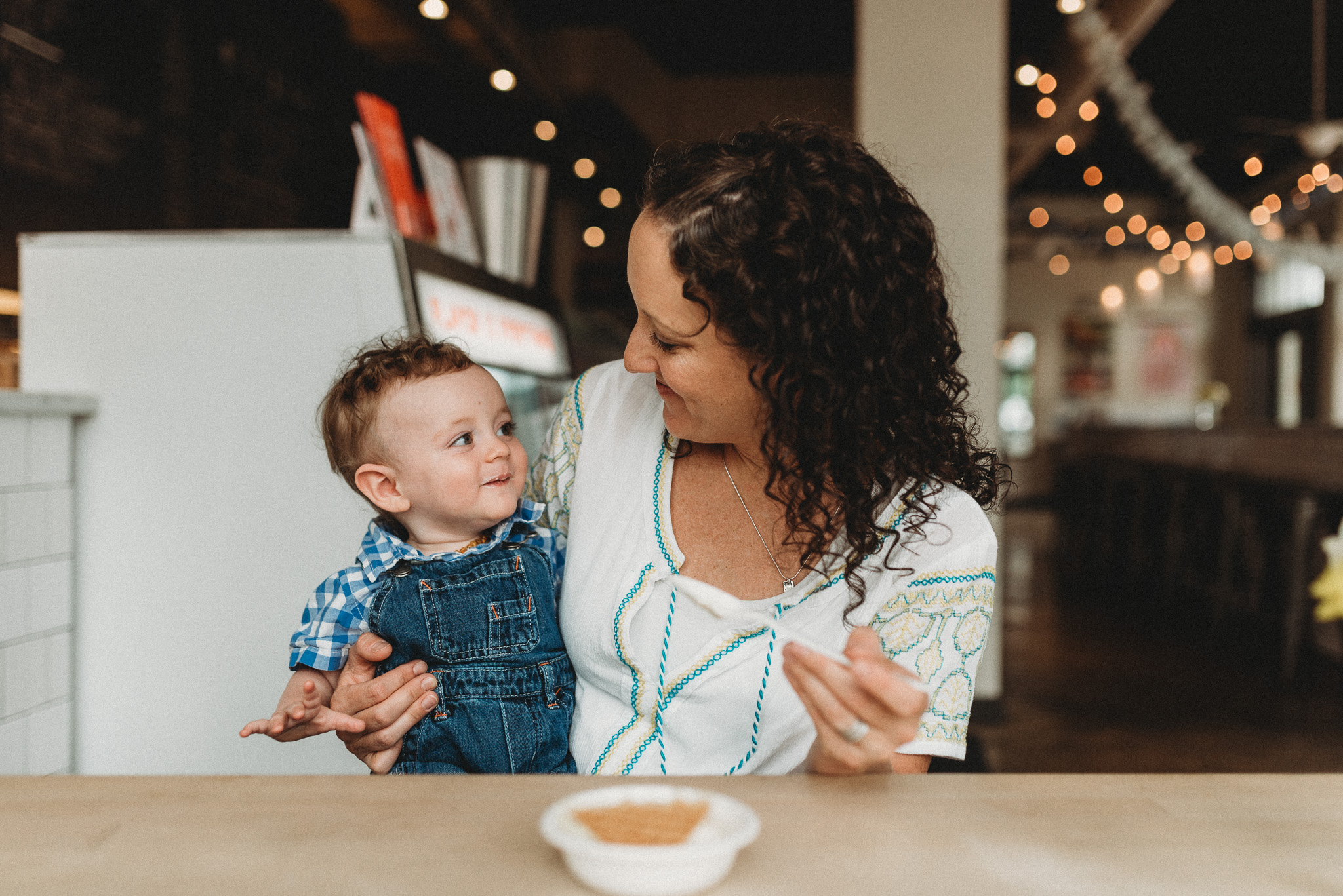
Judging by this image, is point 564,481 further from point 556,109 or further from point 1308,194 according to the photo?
point 1308,194

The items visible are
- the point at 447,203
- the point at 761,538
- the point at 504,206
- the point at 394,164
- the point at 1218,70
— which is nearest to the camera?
the point at 761,538

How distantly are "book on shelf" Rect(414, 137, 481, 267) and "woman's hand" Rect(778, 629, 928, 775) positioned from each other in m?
1.52

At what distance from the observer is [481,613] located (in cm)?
133

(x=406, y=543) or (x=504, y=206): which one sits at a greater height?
(x=504, y=206)

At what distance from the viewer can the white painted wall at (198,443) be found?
69.1 inches

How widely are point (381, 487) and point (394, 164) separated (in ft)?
3.55

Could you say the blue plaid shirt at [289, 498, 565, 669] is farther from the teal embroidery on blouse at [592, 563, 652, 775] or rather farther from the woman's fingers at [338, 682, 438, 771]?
the teal embroidery on blouse at [592, 563, 652, 775]

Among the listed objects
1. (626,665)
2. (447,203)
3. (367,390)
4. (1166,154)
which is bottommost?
(626,665)

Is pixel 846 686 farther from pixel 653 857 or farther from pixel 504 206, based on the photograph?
pixel 504 206

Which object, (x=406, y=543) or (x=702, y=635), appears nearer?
(x=702, y=635)

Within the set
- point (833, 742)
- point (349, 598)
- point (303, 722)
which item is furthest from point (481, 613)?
point (833, 742)

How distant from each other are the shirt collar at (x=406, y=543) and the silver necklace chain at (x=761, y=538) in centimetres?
30

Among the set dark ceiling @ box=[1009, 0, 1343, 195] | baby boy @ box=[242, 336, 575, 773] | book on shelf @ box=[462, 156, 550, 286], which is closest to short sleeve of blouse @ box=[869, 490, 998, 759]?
baby boy @ box=[242, 336, 575, 773]

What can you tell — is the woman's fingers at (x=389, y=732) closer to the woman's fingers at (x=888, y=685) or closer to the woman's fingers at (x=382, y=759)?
the woman's fingers at (x=382, y=759)
